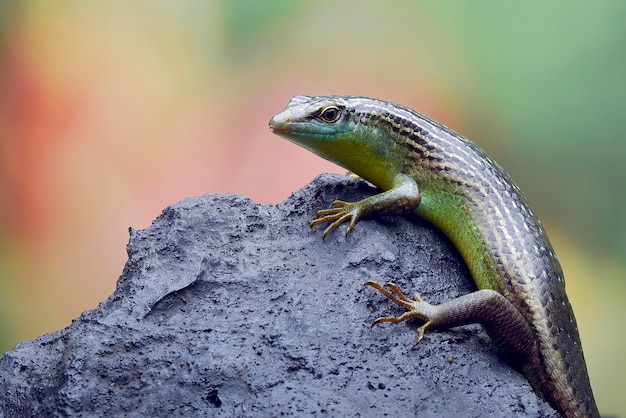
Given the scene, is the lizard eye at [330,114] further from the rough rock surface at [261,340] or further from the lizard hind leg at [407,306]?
the lizard hind leg at [407,306]

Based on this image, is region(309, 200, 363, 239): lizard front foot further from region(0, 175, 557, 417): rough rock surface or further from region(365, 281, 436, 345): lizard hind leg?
region(365, 281, 436, 345): lizard hind leg

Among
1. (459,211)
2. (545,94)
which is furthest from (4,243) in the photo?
(545,94)

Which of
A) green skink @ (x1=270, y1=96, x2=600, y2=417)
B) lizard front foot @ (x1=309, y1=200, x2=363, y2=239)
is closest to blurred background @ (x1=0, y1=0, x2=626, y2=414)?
green skink @ (x1=270, y1=96, x2=600, y2=417)

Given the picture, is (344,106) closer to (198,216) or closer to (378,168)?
(378,168)

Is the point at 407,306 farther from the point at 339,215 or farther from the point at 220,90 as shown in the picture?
the point at 220,90

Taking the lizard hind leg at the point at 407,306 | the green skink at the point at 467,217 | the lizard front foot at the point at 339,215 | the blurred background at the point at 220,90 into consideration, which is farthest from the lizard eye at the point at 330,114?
the blurred background at the point at 220,90

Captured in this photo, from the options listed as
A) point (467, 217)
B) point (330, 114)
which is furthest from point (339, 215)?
point (467, 217)

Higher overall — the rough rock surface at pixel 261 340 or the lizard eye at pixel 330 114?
the lizard eye at pixel 330 114
